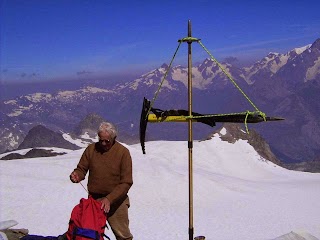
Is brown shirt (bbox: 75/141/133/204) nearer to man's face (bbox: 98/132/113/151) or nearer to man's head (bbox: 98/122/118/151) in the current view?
man's face (bbox: 98/132/113/151)

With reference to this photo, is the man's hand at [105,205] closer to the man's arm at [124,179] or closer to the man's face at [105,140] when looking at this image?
the man's arm at [124,179]

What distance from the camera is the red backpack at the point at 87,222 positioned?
6.55 meters

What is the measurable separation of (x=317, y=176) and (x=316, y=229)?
31.2 meters

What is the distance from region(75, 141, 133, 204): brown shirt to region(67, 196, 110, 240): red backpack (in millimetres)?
521

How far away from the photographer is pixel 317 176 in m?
54.9

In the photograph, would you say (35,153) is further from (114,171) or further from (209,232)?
(114,171)

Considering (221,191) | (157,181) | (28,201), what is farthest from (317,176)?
(28,201)

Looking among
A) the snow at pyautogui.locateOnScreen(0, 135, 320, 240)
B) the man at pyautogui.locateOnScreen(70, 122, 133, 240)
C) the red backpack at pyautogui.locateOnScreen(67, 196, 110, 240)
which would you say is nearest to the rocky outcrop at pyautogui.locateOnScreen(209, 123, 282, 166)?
the snow at pyautogui.locateOnScreen(0, 135, 320, 240)

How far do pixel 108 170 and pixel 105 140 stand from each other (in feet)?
1.80

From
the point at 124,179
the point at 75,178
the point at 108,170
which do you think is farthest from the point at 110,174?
the point at 75,178

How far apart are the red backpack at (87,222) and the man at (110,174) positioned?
0.34m

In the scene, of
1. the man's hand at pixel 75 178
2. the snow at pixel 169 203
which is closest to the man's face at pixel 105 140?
the man's hand at pixel 75 178

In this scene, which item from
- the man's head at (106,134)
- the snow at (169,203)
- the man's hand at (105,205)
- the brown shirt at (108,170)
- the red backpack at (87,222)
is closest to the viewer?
the red backpack at (87,222)

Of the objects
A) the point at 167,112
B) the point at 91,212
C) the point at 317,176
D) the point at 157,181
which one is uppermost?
the point at 167,112
